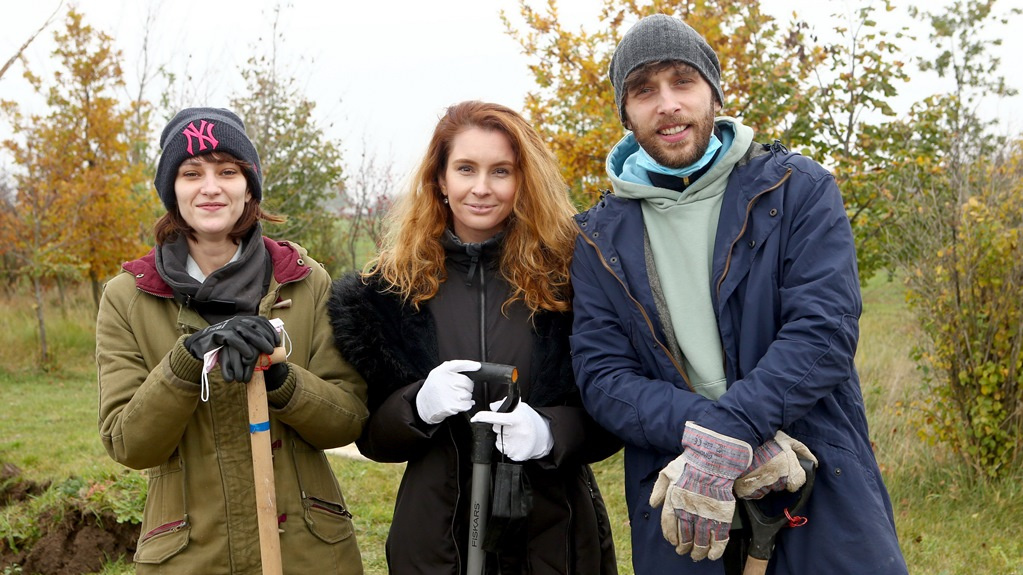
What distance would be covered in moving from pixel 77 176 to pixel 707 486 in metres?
12.1

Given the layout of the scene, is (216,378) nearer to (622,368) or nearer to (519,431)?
(519,431)

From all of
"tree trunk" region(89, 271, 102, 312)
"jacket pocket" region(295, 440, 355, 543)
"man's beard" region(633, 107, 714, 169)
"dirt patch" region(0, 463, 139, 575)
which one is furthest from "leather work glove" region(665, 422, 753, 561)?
"tree trunk" region(89, 271, 102, 312)

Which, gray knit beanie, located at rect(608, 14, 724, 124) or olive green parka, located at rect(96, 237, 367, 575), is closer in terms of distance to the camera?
olive green parka, located at rect(96, 237, 367, 575)

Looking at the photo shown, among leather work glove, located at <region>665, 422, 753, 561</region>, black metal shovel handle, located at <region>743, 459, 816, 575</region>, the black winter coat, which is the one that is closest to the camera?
leather work glove, located at <region>665, 422, 753, 561</region>

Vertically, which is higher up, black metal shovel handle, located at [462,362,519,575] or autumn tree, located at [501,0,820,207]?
autumn tree, located at [501,0,820,207]

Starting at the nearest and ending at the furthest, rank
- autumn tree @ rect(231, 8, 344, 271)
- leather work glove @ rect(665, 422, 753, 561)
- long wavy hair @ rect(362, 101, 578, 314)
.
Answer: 1. leather work glove @ rect(665, 422, 753, 561)
2. long wavy hair @ rect(362, 101, 578, 314)
3. autumn tree @ rect(231, 8, 344, 271)

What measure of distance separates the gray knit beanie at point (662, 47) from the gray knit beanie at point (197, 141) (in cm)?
119

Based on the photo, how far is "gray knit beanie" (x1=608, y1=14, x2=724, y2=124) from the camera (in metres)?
2.49

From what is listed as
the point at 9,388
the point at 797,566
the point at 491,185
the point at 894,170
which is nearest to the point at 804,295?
the point at 797,566

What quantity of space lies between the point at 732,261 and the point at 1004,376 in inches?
133

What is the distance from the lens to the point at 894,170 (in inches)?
244

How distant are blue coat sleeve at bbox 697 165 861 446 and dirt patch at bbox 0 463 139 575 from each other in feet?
12.2

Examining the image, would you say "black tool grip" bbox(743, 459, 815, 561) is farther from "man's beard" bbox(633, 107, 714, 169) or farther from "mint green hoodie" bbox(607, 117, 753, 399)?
"man's beard" bbox(633, 107, 714, 169)

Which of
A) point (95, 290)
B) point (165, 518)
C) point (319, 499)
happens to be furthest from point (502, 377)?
point (95, 290)
